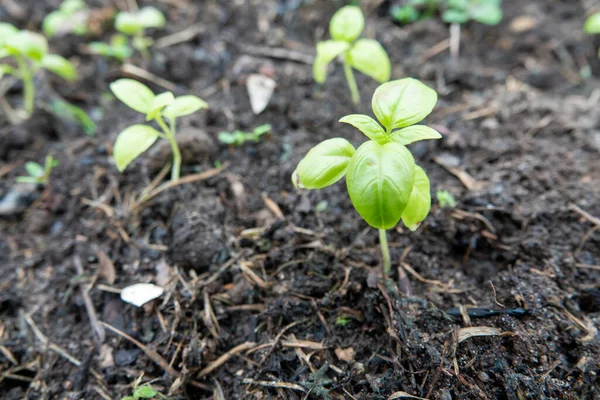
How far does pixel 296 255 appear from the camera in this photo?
4.61ft

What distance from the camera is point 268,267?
141 cm

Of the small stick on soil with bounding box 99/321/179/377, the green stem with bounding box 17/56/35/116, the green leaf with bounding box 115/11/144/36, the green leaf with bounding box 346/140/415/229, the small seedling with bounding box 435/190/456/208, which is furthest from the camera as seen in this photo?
the green leaf with bounding box 115/11/144/36

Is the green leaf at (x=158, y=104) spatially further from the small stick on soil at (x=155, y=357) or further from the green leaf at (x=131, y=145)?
the small stick on soil at (x=155, y=357)

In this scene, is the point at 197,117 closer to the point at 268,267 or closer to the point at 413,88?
the point at 268,267

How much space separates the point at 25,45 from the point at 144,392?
60.7 inches

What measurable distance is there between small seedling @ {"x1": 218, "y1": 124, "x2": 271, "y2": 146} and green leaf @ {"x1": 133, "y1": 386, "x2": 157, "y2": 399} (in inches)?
40.4

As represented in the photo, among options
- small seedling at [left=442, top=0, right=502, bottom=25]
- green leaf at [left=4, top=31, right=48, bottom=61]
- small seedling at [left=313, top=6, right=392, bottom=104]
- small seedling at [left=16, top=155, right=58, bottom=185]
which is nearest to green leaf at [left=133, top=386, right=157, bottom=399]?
small seedling at [left=16, top=155, right=58, bottom=185]

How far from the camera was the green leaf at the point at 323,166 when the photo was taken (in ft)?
3.49

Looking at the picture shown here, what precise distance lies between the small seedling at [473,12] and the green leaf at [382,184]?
1.79 meters

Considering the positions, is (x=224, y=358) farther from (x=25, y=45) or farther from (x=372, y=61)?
(x=25, y=45)

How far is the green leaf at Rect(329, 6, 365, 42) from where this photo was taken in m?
1.71

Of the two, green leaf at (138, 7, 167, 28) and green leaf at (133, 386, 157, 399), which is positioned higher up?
green leaf at (138, 7, 167, 28)

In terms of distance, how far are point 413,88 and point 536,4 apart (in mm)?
2075

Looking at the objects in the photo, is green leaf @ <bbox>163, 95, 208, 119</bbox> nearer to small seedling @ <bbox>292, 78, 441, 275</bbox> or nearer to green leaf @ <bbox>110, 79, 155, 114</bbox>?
green leaf @ <bbox>110, 79, 155, 114</bbox>
